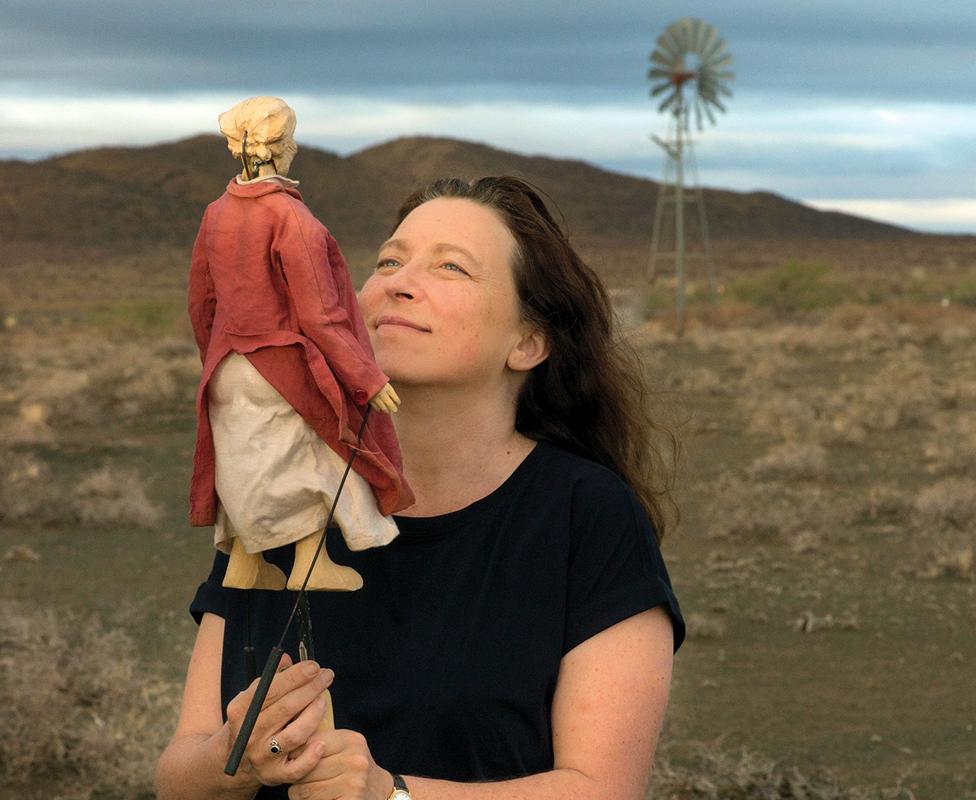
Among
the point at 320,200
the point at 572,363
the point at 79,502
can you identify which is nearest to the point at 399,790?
the point at 572,363

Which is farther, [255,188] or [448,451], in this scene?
[448,451]

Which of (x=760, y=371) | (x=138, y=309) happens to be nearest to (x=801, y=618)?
(x=760, y=371)

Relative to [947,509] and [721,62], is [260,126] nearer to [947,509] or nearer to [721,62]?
[947,509]

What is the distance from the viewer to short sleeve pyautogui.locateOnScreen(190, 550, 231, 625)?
10.9 ft

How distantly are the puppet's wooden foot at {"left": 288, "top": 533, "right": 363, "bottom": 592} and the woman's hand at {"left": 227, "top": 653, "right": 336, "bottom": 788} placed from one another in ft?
0.49

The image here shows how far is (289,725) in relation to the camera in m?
2.54

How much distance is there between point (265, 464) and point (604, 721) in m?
0.99

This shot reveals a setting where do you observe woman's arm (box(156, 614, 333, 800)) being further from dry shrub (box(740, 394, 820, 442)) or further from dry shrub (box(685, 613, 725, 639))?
dry shrub (box(740, 394, 820, 442))

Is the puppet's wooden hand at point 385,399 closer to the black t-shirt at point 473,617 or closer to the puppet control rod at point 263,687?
the puppet control rod at point 263,687

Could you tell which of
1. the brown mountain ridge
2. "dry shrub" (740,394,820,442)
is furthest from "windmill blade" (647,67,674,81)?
the brown mountain ridge

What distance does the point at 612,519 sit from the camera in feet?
10.5

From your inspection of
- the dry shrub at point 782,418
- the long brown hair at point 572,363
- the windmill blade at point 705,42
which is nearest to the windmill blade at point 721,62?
the windmill blade at point 705,42

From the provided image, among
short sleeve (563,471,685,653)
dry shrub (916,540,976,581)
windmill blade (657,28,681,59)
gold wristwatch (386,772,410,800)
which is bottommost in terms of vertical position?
dry shrub (916,540,976,581)

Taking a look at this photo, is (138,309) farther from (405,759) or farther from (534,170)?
(534,170)
